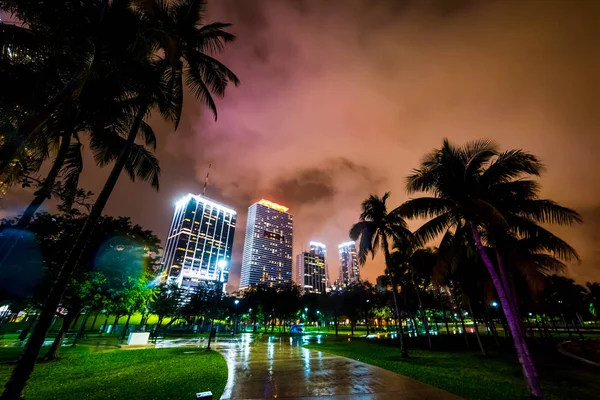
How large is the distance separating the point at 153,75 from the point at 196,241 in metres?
→ 183

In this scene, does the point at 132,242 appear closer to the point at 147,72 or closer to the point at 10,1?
the point at 147,72

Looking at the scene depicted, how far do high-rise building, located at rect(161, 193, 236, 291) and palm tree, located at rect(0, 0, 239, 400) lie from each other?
6436 inches

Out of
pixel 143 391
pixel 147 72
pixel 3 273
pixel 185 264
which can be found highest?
pixel 185 264

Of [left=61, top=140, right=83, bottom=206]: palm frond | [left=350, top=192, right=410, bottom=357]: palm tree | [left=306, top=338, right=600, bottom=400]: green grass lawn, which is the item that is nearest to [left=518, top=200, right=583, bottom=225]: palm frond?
[left=306, top=338, right=600, bottom=400]: green grass lawn

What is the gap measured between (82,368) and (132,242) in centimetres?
754

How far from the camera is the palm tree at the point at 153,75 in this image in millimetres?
5777

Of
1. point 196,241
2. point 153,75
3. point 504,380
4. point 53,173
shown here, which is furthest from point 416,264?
point 196,241

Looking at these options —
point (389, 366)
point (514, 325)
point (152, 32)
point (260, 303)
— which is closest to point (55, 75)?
point (152, 32)

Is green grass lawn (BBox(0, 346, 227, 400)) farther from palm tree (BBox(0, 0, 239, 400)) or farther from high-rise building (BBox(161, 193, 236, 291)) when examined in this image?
high-rise building (BBox(161, 193, 236, 291))

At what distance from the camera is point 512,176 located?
32.1 feet

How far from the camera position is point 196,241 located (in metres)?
174

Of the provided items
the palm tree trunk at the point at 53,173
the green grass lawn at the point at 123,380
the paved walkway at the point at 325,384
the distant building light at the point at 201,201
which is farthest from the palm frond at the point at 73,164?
the distant building light at the point at 201,201

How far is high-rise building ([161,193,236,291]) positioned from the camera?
164 m

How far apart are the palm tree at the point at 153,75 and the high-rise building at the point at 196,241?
536ft
